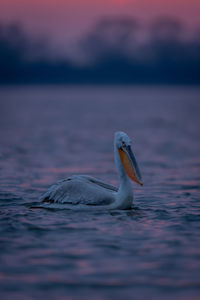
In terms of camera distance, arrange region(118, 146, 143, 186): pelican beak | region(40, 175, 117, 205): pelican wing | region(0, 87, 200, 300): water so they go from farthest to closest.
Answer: region(118, 146, 143, 186): pelican beak
region(40, 175, 117, 205): pelican wing
region(0, 87, 200, 300): water

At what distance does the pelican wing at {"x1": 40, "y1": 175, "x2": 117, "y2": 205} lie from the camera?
23.4ft

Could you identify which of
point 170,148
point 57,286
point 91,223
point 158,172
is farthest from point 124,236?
point 170,148

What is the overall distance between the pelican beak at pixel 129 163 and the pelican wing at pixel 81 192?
1.23ft

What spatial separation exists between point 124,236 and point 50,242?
0.86 metres

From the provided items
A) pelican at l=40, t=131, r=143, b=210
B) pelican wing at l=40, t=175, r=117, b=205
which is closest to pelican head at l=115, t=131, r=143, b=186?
pelican at l=40, t=131, r=143, b=210

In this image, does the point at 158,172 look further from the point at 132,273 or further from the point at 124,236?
the point at 132,273

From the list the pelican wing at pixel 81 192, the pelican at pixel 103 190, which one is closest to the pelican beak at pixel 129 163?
the pelican at pixel 103 190

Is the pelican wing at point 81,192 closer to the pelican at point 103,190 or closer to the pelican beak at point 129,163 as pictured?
the pelican at point 103,190

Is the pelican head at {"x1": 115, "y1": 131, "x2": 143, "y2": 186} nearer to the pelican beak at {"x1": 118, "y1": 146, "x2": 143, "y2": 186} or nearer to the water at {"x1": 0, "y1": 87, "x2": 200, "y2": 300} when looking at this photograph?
the pelican beak at {"x1": 118, "y1": 146, "x2": 143, "y2": 186}

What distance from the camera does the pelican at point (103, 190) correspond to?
714 cm

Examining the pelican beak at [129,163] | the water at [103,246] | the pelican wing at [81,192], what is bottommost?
the water at [103,246]

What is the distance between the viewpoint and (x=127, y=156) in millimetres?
7375

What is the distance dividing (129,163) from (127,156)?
112 millimetres

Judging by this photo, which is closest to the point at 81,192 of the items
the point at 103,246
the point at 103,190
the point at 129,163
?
the point at 103,190
